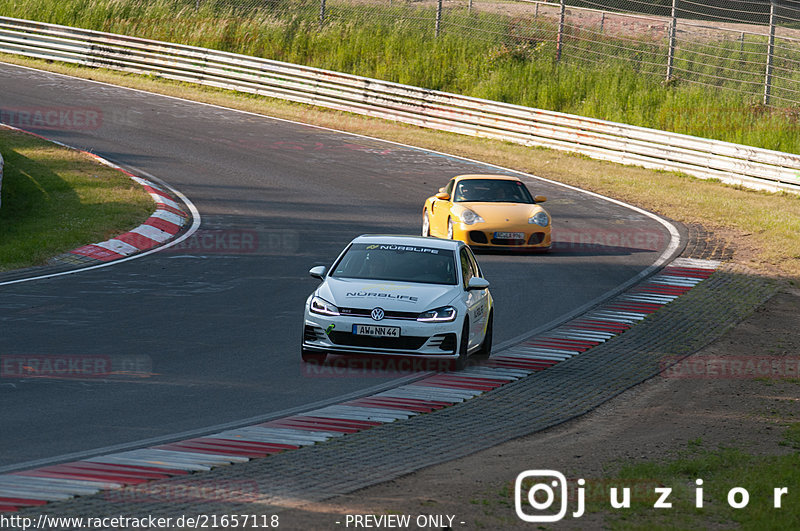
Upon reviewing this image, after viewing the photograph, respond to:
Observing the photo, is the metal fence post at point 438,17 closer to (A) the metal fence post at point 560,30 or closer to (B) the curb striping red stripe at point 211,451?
(A) the metal fence post at point 560,30

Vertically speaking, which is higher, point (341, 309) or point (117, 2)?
point (117, 2)

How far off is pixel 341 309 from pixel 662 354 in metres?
4.40

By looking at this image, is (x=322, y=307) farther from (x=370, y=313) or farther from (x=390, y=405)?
(x=390, y=405)

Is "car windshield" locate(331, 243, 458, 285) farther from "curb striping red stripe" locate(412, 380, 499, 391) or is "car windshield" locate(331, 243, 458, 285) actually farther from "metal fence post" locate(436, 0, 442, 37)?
"metal fence post" locate(436, 0, 442, 37)

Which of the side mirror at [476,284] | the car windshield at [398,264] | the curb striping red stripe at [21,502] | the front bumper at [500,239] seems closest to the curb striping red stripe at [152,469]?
the curb striping red stripe at [21,502]

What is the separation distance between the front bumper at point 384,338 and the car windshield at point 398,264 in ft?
3.35

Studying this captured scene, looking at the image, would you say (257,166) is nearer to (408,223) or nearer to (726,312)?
(408,223)

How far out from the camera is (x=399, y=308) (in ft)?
38.2

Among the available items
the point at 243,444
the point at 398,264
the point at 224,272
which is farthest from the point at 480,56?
the point at 243,444

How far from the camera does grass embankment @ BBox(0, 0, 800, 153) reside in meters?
32.2

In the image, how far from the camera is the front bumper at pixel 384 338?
A: 37.9ft

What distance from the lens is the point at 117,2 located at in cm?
4303

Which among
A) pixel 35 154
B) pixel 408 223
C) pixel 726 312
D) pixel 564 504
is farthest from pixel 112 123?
pixel 564 504

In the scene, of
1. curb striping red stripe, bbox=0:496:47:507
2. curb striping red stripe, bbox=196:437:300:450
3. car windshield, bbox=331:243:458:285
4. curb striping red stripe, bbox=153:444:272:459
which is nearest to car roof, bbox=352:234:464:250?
car windshield, bbox=331:243:458:285
